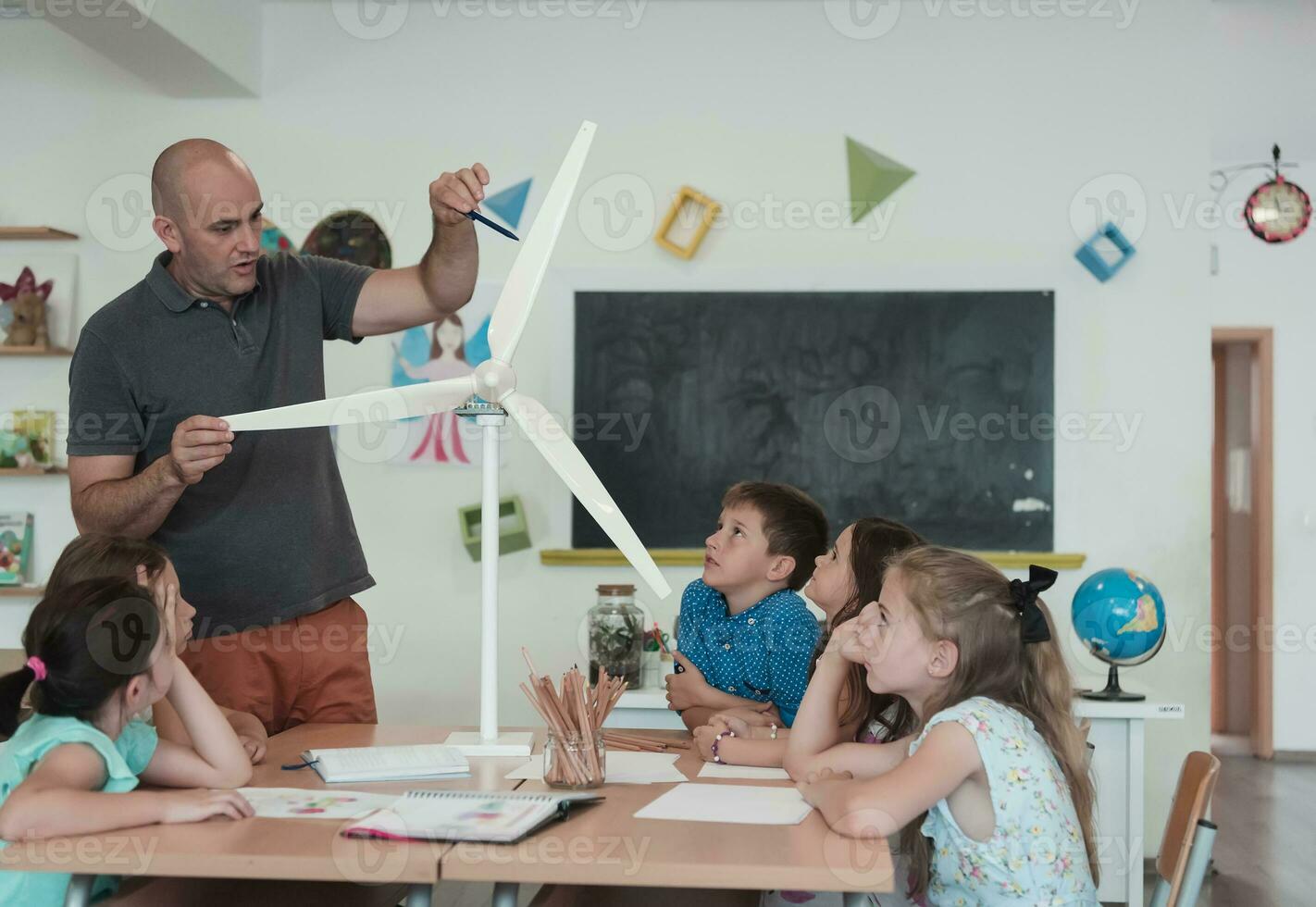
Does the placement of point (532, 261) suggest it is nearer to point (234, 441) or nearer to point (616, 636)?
point (234, 441)

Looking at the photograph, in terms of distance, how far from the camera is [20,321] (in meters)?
4.07

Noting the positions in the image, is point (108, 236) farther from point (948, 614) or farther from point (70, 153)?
point (948, 614)

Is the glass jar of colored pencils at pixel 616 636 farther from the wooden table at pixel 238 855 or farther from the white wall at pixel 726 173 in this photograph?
the wooden table at pixel 238 855

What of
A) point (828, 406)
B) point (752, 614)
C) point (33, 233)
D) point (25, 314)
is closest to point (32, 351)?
point (25, 314)

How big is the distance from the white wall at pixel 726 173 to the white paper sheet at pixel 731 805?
2.28 metres

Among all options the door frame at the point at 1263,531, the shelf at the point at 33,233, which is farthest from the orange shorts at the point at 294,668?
the door frame at the point at 1263,531

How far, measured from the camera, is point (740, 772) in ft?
6.11

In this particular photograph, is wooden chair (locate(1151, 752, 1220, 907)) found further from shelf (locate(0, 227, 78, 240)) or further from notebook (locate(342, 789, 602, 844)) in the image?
shelf (locate(0, 227, 78, 240))

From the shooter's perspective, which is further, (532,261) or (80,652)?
(532,261)

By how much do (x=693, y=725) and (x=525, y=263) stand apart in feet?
2.90

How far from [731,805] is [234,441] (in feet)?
3.73

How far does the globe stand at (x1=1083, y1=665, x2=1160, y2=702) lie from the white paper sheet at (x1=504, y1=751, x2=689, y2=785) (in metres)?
1.69

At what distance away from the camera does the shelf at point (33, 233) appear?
4039 millimetres

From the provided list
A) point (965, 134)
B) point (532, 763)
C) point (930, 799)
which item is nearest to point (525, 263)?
point (532, 763)
